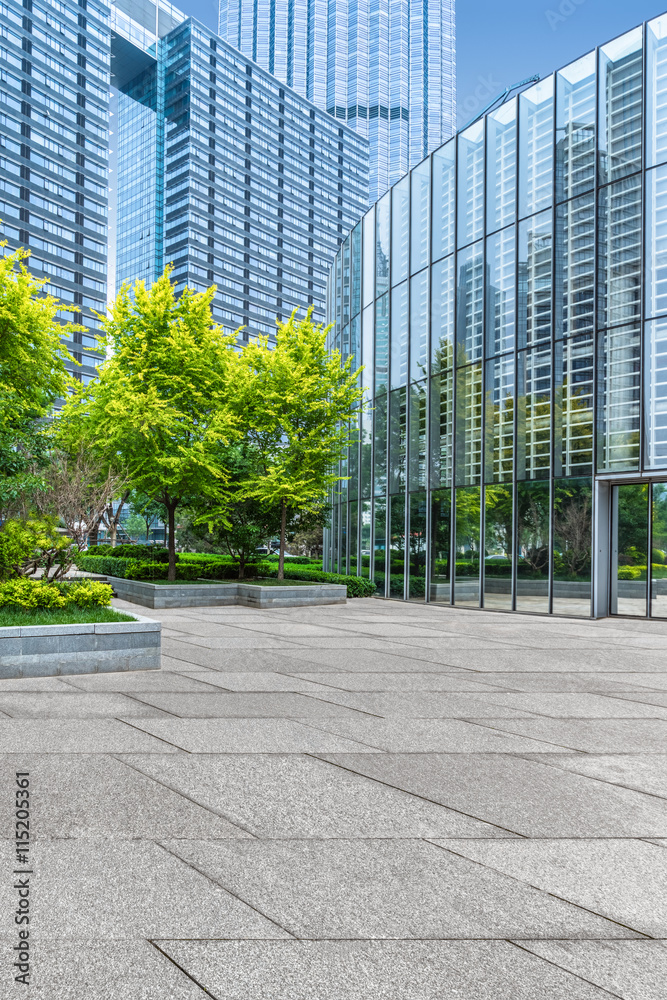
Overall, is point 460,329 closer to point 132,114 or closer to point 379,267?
point 379,267

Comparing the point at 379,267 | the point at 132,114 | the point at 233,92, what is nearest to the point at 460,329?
the point at 379,267

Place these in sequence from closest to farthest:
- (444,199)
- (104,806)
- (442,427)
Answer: (104,806)
(442,427)
(444,199)

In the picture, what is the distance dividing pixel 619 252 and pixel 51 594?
17.3 m

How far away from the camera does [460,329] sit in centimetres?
2564

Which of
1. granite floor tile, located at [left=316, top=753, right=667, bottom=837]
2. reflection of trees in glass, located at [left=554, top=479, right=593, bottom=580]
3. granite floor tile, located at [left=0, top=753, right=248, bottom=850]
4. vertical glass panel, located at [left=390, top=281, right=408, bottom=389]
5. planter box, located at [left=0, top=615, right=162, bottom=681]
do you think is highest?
vertical glass panel, located at [left=390, top=281, right=408, bottom=389]

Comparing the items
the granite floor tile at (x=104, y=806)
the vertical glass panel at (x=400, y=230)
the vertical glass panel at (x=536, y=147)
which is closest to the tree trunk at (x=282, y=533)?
the vertical glass panel at (x=400, y=230)

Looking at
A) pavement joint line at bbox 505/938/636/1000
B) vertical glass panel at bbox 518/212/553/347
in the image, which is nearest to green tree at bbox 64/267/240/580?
vertical glass panel at bbox 518/212/553/347

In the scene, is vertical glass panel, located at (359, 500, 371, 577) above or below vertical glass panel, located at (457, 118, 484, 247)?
below

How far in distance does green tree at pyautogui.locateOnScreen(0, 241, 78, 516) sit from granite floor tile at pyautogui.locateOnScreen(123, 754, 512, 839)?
34.7ft

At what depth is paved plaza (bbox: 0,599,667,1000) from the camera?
3547mm

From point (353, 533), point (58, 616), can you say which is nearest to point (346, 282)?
point (353, 533)

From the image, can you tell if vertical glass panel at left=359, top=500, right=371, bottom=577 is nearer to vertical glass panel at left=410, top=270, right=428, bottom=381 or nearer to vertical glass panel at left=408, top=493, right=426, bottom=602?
vertical glass panel at left=408, top=493, right=426, bottom=602

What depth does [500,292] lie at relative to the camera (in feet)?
79.2

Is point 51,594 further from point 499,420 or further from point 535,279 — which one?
point 535,279
